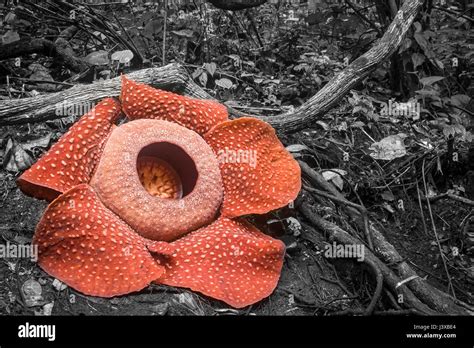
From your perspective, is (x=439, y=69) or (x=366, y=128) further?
(x=439, y=69)

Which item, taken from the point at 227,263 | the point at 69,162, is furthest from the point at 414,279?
the point at 69,162

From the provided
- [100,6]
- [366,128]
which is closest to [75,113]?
[100,6]

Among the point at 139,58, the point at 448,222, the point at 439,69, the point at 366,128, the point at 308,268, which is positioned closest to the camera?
the point at 308,268

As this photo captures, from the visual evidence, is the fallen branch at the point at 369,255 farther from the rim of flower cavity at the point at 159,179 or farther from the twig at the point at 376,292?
the rim of flower cavity at the point at 159,179

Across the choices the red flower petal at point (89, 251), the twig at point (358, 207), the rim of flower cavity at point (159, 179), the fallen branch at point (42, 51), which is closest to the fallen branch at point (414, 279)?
the twig at point (358, 207)

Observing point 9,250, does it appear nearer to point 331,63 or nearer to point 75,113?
point 75,113

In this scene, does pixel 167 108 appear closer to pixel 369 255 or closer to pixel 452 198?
pixel 369 255

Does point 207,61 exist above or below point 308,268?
above
